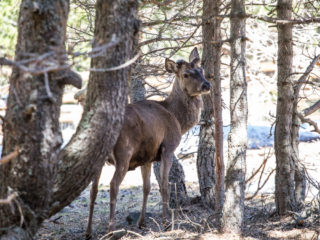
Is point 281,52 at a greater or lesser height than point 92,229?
greater

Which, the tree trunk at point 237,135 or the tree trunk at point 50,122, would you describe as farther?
the tree trunk at point 237,135

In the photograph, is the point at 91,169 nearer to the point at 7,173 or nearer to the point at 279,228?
the point at 7,173

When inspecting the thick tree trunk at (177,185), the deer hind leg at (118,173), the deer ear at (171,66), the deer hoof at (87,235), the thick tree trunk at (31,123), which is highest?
the deer ear at (171,66)

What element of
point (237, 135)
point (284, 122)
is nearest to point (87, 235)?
point (237, 135)

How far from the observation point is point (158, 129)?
311 inches

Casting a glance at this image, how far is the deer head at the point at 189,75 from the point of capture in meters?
8.52

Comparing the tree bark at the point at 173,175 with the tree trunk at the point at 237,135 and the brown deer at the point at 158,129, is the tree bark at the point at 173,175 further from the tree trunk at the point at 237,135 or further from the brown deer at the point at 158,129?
the tree trunk at the point at 237,135

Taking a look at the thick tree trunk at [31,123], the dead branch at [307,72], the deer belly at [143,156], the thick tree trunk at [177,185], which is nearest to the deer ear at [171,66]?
the deer belly at [143,156]

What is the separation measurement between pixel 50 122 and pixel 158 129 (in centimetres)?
390

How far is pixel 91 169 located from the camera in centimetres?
445

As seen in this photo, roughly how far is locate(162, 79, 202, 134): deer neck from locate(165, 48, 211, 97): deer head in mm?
114

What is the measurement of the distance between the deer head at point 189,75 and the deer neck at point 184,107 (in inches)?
4.5

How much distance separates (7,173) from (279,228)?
414 centimetres

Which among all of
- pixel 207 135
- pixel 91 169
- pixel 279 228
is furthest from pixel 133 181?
pixel 91 169
